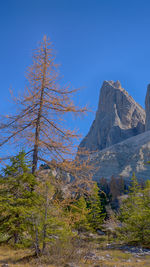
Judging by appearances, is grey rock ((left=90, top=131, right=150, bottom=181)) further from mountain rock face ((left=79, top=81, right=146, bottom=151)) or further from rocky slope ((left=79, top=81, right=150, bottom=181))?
mountain rock face ((left=79, top=81, right=146, bottom=151))

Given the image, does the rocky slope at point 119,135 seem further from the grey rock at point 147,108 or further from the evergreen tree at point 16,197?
the evergreen tree at point 16,197

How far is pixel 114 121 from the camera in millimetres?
114188

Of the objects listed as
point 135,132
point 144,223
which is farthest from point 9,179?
point 135,132

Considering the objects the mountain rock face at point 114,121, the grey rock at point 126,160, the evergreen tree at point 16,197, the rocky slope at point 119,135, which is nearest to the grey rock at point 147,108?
Answer: the rocky slope at point 119,135

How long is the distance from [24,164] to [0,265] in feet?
11.8

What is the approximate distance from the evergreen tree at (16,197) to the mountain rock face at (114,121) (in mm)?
99895

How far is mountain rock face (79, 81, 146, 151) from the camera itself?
11044 cm

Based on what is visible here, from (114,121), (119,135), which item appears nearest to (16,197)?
(119,135)

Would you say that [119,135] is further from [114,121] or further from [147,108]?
[147,108]

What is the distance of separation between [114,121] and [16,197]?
10912cm

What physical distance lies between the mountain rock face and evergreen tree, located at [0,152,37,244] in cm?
9990

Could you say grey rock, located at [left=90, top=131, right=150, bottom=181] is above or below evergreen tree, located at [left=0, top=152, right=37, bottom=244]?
above

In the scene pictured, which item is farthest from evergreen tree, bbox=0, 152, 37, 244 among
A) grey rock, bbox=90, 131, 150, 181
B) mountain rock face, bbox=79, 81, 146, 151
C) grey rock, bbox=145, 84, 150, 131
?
mountain rock face, bbox=79, 81, 146, 151

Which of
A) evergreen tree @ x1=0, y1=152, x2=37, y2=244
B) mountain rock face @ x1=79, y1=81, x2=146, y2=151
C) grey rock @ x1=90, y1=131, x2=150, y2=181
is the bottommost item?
evergreen tree @ x1=0, y1=152, x2=37, y2=244
